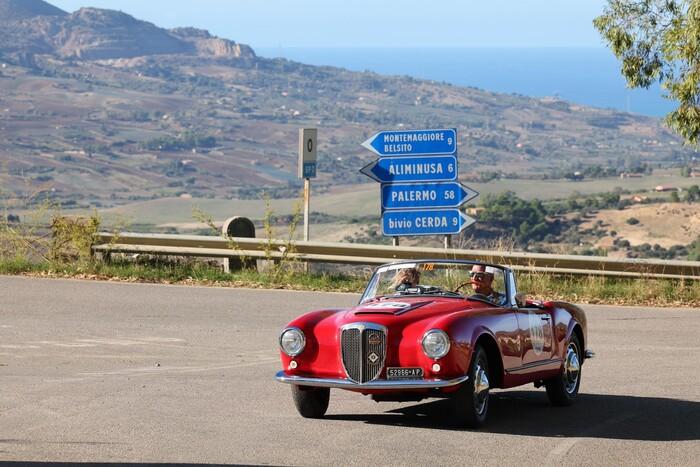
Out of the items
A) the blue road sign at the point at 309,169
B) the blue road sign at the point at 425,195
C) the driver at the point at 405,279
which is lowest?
the driver at the point at 405,279

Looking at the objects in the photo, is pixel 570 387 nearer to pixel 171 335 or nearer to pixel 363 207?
pixel 171 335

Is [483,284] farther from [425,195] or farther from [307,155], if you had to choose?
[307,155]

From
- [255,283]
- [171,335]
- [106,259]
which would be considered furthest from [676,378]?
[106,259]

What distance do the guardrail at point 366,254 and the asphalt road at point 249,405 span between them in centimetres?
280

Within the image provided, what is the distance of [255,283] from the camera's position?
2106 cm

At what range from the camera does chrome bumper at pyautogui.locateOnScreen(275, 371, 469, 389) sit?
9812mm

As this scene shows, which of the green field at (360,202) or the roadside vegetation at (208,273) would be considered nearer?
the roadside vegetation at (208,273)

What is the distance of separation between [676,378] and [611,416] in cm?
248

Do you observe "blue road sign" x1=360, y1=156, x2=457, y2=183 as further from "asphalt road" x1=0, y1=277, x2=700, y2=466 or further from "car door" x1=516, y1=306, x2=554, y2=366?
"car door" x1=516, y1=306, x2=554, y2=366

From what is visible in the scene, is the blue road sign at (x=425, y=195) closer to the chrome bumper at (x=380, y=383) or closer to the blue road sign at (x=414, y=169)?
the blue road sign at (x=414, y=169)

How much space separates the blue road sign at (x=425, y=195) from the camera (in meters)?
22.7

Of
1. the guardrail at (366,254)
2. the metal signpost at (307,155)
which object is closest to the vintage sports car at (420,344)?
the guardrail at (366,254)

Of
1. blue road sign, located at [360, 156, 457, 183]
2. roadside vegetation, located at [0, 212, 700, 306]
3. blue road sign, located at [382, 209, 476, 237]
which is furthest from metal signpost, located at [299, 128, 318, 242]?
roadside vegetation, located at [0, 212, 700, 306]

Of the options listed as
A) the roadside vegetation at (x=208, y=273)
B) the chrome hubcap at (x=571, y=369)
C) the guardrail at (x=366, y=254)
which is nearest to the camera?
the chrome hubcap at (x=571, y=369)
